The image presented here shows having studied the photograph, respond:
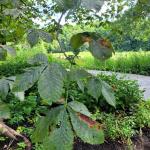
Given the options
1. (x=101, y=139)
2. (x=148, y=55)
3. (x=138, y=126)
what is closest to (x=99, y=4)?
(x=101, y=139)

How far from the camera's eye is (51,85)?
864 millimetres

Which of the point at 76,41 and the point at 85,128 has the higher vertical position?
the point at 76,41

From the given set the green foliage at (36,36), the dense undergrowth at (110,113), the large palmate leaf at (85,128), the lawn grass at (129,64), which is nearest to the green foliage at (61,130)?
the large palmate leaf at (85,128)

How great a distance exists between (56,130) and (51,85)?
102 millimetres

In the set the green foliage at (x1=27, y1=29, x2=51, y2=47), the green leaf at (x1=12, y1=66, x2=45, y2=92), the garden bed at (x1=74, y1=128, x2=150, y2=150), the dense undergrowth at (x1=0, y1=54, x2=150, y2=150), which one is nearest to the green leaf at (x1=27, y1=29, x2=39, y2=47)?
the green foliage at (x1=27, y1=29, x2=51, y2=47)

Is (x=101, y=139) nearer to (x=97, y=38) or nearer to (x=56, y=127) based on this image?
(x=56, y=127)

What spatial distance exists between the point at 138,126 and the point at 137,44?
23.3m

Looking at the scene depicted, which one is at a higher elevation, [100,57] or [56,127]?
[100,57]

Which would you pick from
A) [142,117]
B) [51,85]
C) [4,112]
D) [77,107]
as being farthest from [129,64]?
[51,85]

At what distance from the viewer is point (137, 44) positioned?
2725 cm

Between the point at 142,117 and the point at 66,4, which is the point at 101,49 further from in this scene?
the point at 142,117

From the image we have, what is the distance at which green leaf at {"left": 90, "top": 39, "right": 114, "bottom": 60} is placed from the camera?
997 mm

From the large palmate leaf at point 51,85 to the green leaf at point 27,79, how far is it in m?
0.03

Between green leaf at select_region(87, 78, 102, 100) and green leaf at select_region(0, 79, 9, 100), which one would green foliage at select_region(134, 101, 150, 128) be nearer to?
green leaf at select_region(0, 79, 9, 100)
